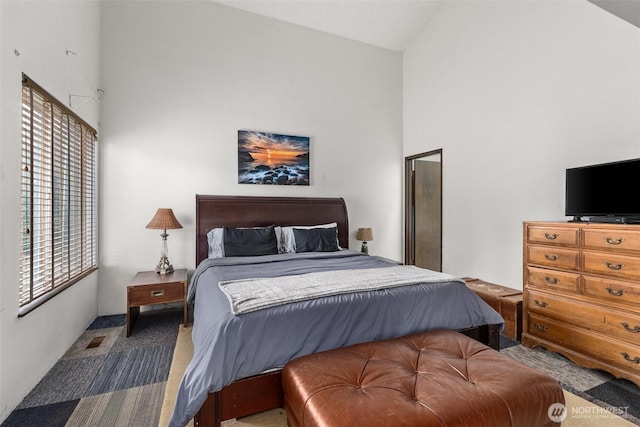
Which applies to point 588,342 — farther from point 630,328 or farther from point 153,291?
point 153,291

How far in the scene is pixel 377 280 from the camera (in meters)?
2.10

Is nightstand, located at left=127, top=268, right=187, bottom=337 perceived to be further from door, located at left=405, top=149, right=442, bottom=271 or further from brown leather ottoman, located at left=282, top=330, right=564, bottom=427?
door, located at left=405, top=149, right=442, bottom=271

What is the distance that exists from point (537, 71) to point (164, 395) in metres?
4.10

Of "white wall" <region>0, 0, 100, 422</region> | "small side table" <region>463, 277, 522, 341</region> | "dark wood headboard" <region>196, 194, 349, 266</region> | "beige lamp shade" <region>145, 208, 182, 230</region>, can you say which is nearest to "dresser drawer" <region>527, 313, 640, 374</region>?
"small side table" <region>463, 277, 522, 341</region>

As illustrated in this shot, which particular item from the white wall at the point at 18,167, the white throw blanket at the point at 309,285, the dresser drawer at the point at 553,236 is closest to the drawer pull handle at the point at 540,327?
the dresser drawer at the point at 553,236

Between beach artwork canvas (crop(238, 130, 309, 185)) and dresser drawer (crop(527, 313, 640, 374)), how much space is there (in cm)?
290

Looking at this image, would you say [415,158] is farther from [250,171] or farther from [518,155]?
[250,171]

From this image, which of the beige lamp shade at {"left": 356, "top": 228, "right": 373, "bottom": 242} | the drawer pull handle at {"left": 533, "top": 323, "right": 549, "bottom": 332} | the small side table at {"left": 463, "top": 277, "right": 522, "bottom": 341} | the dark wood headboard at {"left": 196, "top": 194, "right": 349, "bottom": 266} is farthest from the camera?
the beige lamp shade at {"left": 356, "top": 228, "right": 373, "bottom": 242}

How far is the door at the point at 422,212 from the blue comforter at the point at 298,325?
267cm

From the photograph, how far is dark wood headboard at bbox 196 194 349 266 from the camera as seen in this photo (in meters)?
3.53

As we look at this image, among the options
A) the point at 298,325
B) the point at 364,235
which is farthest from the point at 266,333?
the point at 364,235

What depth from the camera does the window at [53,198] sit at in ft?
6.45

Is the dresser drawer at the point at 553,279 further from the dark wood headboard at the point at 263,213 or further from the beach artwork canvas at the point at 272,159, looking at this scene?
the beach artwork canvas at the point at 272,159

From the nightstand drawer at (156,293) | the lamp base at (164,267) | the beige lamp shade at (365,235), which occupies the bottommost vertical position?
the nightstand drawer at (156,293)
